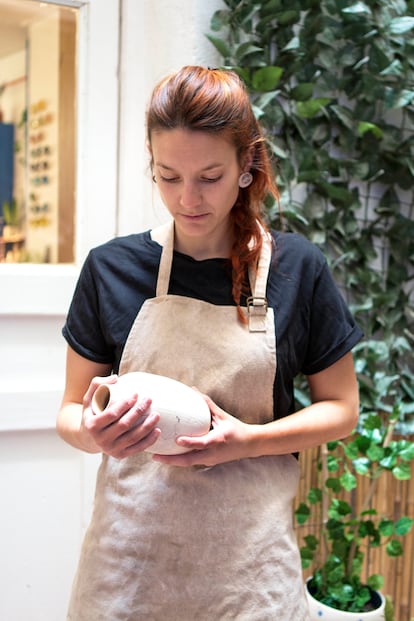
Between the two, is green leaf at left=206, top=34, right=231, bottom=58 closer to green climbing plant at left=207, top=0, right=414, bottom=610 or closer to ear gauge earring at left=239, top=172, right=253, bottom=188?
green climbing plant at left=207, top=0, right=414, bottom=610

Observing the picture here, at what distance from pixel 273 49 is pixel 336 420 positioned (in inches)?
42.5

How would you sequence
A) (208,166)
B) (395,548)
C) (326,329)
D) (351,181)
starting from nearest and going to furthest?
(208,166)
(326,329)
(395,548)
(351,181)

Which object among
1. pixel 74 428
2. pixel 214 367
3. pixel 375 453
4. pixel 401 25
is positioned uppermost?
pixel 401 25

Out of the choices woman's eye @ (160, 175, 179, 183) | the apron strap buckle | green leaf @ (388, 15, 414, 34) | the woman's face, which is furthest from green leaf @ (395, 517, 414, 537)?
green leaf @ (388, 15, 414, 34)

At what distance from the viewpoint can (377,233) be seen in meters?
1.92

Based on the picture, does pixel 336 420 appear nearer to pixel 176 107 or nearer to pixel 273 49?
pixel 176 107

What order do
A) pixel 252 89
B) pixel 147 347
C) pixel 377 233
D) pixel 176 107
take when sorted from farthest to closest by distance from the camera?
pixel 377 233 → pixel 252 89 → pixel 147 347 → pixel 176 107

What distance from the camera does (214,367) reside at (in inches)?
42.8

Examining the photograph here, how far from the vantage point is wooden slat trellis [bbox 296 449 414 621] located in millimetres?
1918

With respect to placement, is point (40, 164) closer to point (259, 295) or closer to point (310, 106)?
point (310, 106)

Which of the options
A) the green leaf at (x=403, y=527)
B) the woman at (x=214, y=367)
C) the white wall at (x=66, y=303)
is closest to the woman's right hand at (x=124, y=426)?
the woman at (x=214, y=367)

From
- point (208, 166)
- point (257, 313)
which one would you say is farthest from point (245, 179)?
point (257, 313)

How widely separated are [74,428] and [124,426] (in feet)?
0.78

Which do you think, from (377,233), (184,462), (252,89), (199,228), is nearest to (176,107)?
(199,228)
